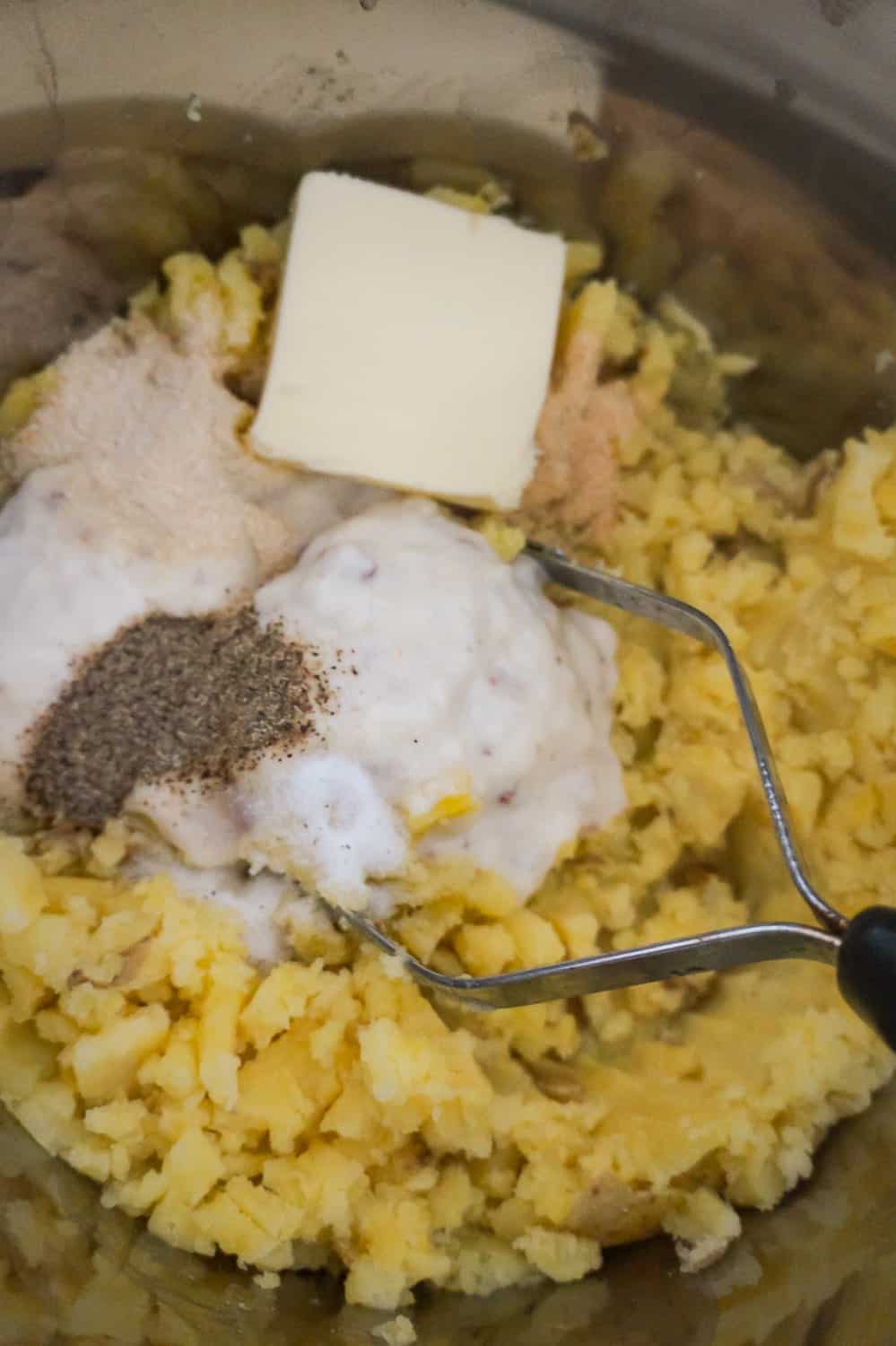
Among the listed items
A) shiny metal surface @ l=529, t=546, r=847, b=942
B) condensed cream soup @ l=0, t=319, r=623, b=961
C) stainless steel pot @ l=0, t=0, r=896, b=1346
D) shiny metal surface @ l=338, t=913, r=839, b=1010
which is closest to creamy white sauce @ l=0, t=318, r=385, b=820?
condensed cream soup @ l=0, t=319, r=623, b=961

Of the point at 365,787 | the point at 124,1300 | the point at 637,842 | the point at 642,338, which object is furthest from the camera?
the point at 642,338

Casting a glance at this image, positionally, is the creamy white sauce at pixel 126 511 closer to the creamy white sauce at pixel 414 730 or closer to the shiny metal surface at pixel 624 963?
the creamy white sauce at pixel 414 730

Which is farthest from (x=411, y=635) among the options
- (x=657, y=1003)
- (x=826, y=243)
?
(x=826, y=243)

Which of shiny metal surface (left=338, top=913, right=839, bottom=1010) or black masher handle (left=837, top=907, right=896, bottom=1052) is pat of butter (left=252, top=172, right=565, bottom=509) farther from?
black masher handle (left=837, top=907, right=896, bottom=1052)

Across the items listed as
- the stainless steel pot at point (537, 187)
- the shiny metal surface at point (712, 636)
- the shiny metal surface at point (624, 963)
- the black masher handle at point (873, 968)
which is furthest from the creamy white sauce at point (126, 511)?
the black masher handle at point (873, 968)

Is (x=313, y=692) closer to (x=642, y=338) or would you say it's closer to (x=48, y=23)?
(x=642, y=338)

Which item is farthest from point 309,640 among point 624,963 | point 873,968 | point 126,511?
point 873,968
